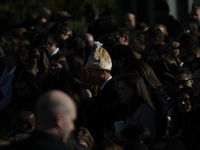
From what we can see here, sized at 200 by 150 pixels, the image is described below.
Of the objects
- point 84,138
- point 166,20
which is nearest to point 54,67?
point 84,138

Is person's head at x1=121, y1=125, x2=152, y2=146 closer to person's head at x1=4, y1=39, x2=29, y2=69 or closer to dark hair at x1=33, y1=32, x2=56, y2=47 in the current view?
person's head at x1=4, y1=39, x2=29, y2=69

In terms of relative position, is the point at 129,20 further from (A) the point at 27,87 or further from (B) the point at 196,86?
(B) the point at 196,86

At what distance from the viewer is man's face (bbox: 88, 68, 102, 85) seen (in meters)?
5.04

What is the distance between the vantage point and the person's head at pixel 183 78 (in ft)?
17.6

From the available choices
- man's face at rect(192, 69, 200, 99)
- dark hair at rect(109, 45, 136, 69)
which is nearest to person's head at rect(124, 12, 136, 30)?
dark hair at rect(109, 45, 136, 69)

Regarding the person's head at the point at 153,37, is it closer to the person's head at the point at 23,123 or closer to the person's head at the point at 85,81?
the person's head at the point at 85,81

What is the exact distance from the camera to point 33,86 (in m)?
5.79

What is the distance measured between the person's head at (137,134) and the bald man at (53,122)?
178 cm

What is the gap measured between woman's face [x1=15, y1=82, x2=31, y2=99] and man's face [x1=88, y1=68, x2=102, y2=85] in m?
1.18

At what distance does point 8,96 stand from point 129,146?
303cm

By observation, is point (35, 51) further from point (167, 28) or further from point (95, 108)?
point (167, 28)

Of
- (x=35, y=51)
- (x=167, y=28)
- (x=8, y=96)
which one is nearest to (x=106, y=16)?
(x=167, y=28)

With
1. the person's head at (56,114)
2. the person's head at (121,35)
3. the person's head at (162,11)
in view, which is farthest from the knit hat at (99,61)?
the person's head at (162,11)

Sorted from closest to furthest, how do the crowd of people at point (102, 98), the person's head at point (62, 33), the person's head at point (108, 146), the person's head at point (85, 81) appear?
the crowd of people at point (102, 98) → the person's head at point (108, 146) → the person's head at point (85, 81) → the person's head at point (62, 33)
